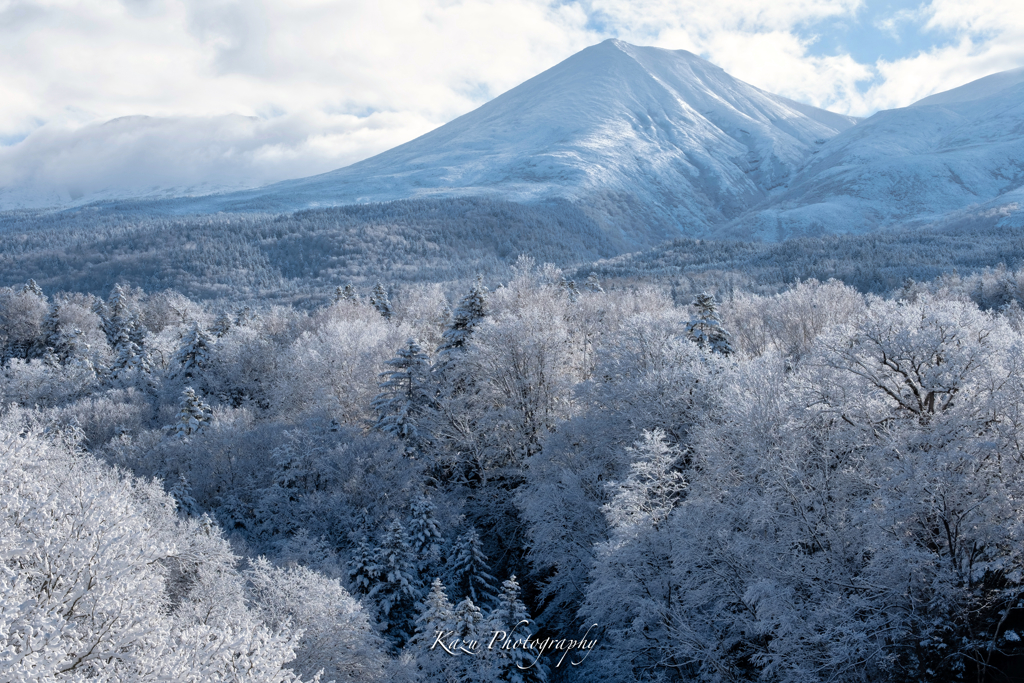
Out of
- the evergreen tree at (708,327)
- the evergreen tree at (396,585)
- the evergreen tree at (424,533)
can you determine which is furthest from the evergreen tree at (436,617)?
the evergreen tree at (708,327)

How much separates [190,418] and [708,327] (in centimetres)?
3467

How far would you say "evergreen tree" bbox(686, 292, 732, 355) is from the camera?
3862 centimetres

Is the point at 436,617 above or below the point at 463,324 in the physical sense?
below

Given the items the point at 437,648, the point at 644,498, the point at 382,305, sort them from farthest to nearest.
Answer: the point at 382,305, the point at 437,648, the point at 644,498

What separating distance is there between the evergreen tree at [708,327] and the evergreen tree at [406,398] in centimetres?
1652

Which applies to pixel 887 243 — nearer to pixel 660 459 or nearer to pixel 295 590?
pixel 660 459

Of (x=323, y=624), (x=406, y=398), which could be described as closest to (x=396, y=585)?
(x=323, y=624)

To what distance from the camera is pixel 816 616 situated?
642 inches

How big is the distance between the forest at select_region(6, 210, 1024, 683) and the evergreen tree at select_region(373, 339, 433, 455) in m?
0.19

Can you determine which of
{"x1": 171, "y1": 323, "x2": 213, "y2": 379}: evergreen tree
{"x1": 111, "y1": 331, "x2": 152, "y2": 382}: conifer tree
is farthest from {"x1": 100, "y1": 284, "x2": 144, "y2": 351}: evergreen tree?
{"x1": 171, "y1": 323, "x2": 213, "y2": 379}: evergreen tree

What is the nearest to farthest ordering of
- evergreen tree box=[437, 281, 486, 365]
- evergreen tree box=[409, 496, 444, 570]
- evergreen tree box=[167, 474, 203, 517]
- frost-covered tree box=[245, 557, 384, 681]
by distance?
1. frost-covered tree box=[245, 557, 384, 681]
2. evergreen tree box=[409, 496, 444, 570]
3. evergreen tree box=[167, 474, 203, 517]
4. evergreen tree box=[437, 281, 486, 365]

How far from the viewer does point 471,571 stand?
30.2 m

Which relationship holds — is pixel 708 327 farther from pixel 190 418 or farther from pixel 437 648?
pixel 190 418

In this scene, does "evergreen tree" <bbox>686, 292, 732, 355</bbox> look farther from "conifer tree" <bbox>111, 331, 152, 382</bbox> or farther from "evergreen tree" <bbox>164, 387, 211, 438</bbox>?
"conifer tree" <bbox>111, 331, 152, 382</bbox>
